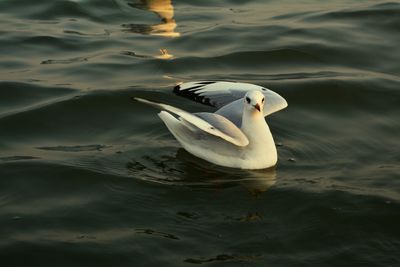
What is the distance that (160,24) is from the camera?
14.7 metres

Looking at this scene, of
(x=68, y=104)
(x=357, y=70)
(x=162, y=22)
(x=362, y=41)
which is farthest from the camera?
(x=162, y=22)

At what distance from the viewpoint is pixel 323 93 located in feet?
37.3

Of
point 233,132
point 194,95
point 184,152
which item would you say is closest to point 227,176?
point 233,132

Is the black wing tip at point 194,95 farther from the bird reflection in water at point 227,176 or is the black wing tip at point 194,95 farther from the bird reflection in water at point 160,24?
the bird reflection in water at point 160,24

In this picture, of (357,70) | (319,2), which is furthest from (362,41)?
(319,2)

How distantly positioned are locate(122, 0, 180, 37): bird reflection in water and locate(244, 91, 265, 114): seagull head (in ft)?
18.8

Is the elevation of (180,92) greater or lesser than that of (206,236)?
greater

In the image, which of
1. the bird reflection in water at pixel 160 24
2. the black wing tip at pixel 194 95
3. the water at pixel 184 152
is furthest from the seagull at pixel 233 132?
the bird reflection in water at pixel 160 24

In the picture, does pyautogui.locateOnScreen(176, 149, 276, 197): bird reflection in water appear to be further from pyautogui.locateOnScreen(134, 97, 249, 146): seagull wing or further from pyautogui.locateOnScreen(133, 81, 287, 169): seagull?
pyautogui.locateOnScreen(134, 97, 249, 146): seagull wing

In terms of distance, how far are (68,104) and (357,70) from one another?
13.0 ft

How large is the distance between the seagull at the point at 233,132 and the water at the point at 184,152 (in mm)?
149

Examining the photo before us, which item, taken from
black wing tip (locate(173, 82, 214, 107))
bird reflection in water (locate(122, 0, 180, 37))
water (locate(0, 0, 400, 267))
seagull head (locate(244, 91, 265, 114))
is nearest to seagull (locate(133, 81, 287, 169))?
seagull head (locate(244, 91, 265, 114))

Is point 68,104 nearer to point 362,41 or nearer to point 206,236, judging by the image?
point 206,236

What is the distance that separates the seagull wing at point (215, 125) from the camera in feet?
27.3
